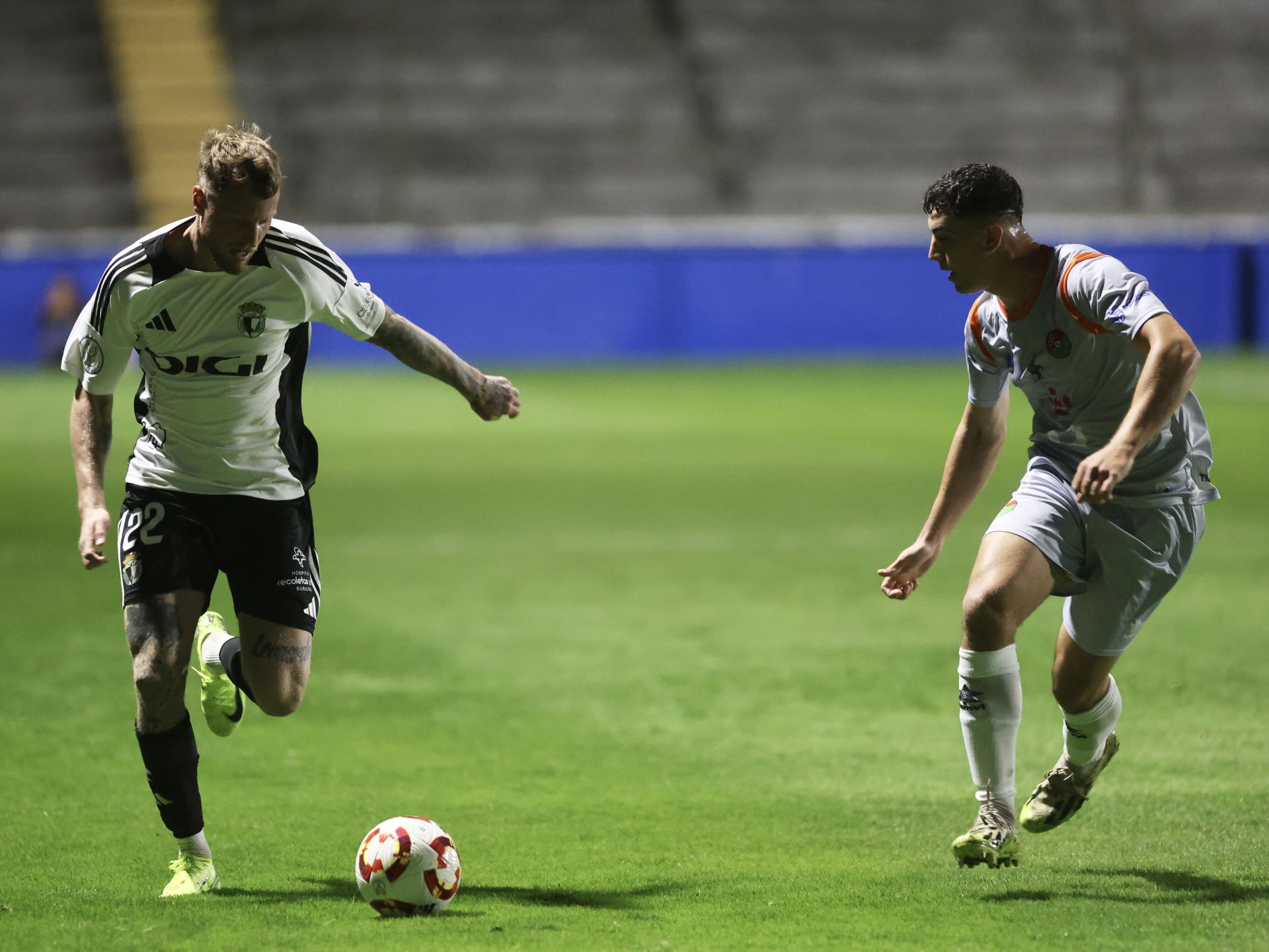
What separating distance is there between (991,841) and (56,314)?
25118 millimetres

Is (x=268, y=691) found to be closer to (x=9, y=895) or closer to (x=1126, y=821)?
(x=9, y=895)

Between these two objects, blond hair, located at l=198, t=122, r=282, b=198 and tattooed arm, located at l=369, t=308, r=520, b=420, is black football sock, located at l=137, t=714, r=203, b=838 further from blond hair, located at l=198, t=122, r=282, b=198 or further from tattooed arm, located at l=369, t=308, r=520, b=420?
blond hair, located at l=198, t=122, r=282, b=198

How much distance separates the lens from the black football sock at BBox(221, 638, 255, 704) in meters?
5.38

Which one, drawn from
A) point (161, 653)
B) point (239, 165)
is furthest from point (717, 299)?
point (239, 165)

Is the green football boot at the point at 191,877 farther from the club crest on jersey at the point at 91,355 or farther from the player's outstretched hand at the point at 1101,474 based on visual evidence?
the player's outstretched hand at the point at 1101,474

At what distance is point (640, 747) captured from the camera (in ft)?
22.4

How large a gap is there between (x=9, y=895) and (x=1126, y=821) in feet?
11.8

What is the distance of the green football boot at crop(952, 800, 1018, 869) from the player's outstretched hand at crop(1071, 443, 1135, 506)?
1.11 meters

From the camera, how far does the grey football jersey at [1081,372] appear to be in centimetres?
494

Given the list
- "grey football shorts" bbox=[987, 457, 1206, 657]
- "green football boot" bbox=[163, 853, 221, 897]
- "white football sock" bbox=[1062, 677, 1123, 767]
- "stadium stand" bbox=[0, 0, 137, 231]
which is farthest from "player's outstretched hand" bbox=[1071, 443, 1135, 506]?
"stadium stand" bbox=[0, 0, 137, 231]

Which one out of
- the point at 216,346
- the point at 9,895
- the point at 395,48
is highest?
the point at 395,48

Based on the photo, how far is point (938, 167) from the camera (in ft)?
120

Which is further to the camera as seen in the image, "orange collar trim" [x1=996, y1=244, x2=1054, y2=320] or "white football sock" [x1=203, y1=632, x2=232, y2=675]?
"white football sock" [x1=203, y1=632, x2=232, y2=675]

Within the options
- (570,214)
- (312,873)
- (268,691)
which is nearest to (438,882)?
(312,873)
